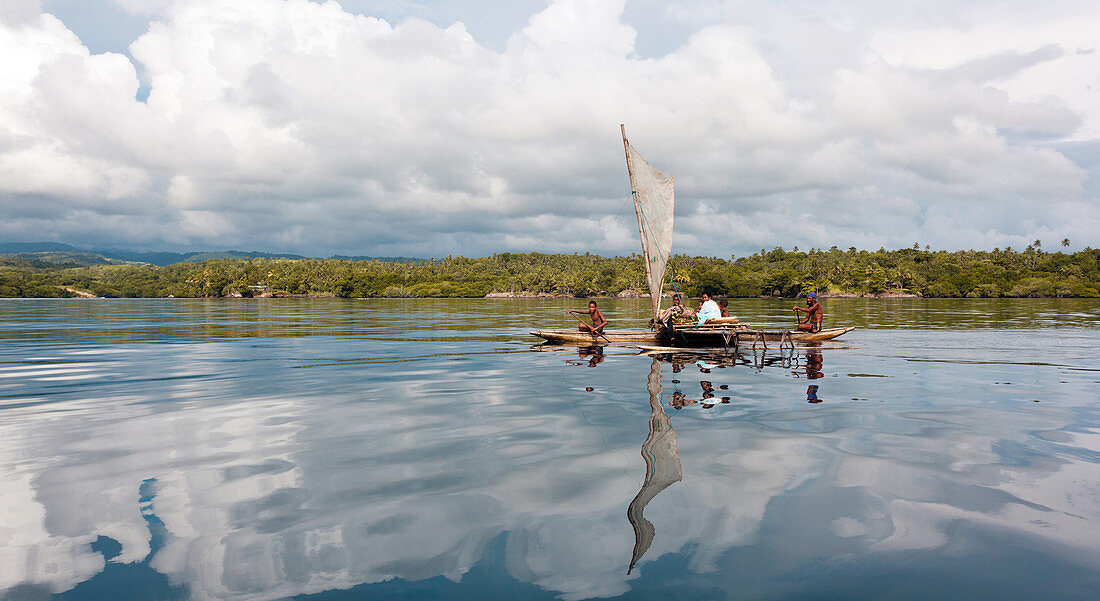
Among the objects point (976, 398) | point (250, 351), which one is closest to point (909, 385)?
point (976, 398)

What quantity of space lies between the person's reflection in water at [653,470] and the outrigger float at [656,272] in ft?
43.0

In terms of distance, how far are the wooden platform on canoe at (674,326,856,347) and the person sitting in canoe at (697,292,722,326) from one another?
1.09 metres

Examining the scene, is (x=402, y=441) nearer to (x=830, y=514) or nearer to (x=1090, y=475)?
(x=830, y=514)

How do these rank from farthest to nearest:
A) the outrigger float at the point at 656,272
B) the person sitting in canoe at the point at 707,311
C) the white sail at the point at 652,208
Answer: the white sail at the point at 652,208 < the person sitting in canoe at the point at 707,311 < the outrigger float at the point at 656,272

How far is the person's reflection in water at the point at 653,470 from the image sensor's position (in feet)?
21.7

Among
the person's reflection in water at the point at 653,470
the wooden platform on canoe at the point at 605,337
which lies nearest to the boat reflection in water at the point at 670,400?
the person's reflection in water at the point at 653,470

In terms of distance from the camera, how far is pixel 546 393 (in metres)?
16.1

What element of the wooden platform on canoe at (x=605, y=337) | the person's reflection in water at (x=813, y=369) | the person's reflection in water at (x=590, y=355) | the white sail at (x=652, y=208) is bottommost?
the person's reflection in water at (x=813, y=369)

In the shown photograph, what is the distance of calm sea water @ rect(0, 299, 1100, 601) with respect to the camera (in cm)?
566

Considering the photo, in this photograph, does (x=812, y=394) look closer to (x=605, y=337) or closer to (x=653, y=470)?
(x=653, y=470)

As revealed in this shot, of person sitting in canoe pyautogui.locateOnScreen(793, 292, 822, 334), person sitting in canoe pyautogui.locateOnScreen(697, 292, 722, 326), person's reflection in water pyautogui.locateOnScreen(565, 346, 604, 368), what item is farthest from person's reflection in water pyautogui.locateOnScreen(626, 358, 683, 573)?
person sitting in canoe pyautogui.locateOnScreen(793, 292, 822, 334)

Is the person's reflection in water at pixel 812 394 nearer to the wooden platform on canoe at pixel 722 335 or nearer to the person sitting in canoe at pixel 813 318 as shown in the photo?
the wooden platform on canoe at pixel 722 335

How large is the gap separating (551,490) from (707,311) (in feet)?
69.7

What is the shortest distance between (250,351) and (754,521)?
88.3ft
